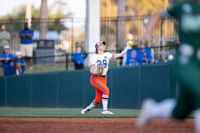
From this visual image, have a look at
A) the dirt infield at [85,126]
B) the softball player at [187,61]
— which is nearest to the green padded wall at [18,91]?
the dirt infield at [85,126]

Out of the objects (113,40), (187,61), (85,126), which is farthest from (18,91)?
(187,61)

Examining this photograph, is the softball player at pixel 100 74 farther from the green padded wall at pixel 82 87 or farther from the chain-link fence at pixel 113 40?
the chain-link fence at pixel 113 40

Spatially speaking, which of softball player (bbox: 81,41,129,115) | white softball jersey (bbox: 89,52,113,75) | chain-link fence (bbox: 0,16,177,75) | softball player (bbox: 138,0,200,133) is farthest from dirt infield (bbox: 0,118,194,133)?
chain-link fence (bbox: 0,16,177,75)

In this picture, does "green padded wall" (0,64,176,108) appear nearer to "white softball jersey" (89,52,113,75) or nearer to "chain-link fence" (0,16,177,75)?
"chain-link fence" (0,16,177,75)

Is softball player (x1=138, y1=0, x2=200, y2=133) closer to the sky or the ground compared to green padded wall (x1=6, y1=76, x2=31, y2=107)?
closer to the sky

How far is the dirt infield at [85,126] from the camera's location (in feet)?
45.4

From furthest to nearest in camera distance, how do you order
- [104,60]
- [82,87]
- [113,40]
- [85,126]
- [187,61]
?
[113,40]
[82,87]
[104,60]
[85,126]
[187,61]

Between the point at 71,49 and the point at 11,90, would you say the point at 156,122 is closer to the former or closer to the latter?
the point at 11,90

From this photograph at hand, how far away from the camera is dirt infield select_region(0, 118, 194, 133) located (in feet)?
45.4

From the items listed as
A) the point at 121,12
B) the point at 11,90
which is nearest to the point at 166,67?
the point at 11,90

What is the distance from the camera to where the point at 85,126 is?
14.6 m

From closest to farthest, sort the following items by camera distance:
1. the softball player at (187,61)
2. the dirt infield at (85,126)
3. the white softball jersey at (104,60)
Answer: the softball player at (187,61), the dirt infield at (85,126), the white softball jersey at (104,60)

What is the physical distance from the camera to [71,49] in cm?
3016

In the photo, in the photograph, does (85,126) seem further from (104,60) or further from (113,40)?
(113,40)
